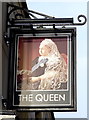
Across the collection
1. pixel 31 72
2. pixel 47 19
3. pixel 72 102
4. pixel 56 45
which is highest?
pixel 47 19

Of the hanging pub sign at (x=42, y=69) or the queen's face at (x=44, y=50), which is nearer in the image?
the hanging pub sign at (x=42, y=69)

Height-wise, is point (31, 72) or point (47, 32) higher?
point (47, 32)

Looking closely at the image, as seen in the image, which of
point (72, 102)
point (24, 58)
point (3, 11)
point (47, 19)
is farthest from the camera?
point (3, 11)

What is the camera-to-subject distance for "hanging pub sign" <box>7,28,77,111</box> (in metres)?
5.69

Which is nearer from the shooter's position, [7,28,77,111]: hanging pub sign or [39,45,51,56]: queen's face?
[7,28,77,111]: hanging pub sign

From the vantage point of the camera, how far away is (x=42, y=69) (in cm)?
601

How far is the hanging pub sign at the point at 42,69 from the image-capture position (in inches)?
224

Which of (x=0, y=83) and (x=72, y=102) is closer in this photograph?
(x=72, y=102)

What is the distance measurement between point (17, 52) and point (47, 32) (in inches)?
25.2

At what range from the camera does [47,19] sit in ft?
21.4

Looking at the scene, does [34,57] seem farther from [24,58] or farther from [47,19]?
[47,19]

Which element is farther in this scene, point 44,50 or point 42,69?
point 44,50

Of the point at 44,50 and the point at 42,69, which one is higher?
the point at 44,50

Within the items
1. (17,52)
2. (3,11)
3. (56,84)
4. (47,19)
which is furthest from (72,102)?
(3,11)
